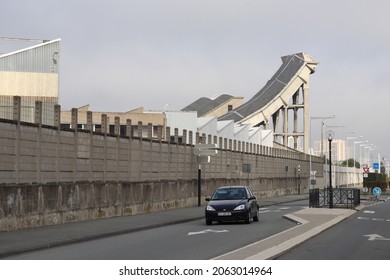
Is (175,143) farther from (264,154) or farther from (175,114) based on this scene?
(175,114)

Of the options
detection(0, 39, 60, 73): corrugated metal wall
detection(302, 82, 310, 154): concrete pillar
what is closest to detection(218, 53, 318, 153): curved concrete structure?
detection(302, 82, 310, 154): concrete pillar

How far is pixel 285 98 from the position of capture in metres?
145

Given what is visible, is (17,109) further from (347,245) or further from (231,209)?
(347,245)

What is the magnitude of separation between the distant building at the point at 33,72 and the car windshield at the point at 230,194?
27.1 meters

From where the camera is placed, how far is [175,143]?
135 feet

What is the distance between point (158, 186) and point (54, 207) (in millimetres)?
12537

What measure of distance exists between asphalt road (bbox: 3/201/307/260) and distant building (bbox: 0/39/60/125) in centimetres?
3190

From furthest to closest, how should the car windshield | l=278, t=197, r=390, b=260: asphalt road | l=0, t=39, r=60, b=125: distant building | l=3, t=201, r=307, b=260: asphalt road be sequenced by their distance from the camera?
l=0, t=39, r=60, b=125: distant building, the car windshield, l=3, t=201, r=307, b=260: asphalt road, l=278, t=197, r=390, b=260: asphalt road

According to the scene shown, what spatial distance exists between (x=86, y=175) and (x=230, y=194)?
6062 mm

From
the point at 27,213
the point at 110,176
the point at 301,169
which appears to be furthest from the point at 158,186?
the point at 301,169

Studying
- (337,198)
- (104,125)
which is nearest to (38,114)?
(104,125)

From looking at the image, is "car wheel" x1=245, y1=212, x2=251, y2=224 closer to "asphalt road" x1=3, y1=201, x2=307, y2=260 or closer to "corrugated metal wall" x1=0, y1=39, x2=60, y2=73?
"asphalt road" x1=3, y1=201, x2=307, y2=260

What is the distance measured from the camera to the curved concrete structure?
140m

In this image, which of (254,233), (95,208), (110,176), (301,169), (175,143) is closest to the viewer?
(254,233)
